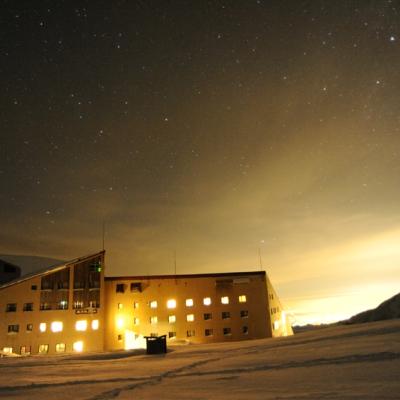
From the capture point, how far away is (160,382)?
23.2 ft

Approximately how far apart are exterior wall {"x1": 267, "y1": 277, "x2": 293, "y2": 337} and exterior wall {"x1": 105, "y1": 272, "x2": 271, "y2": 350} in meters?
1.71

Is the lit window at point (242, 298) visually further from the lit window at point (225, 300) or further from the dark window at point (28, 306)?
the dark window at point (28, 306)

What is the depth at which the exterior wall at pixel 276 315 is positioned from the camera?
52.7 metres

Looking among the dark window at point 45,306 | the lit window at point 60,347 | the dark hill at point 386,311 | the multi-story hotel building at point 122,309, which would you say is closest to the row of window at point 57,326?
the multi-story hotel building at point 122,309

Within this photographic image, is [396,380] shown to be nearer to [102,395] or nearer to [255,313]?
[102,395]

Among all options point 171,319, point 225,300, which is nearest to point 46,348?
point 171,319

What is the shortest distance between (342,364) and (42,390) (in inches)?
223

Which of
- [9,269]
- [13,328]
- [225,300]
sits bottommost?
[13,328]

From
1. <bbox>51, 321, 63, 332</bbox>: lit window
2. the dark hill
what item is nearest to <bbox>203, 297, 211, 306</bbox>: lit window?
<bbox>51, 321, 63, 332</bbox>: lit window

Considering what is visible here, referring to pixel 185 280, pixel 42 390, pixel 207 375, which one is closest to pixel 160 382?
pixel 207 375

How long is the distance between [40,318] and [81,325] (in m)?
4.85

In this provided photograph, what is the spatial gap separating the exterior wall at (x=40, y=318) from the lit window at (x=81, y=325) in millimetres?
299

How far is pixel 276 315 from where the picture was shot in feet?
182

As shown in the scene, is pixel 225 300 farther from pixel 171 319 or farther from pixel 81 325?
pixel 81 325
